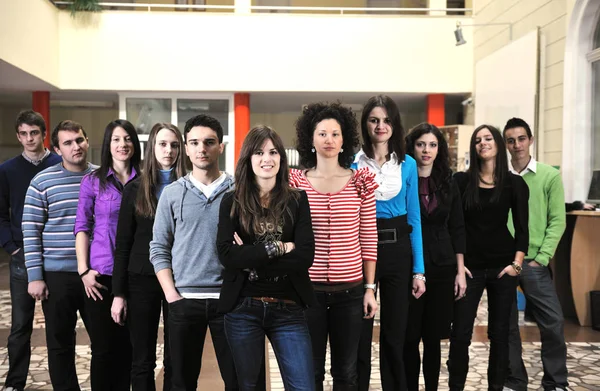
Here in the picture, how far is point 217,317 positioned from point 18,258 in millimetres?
1775

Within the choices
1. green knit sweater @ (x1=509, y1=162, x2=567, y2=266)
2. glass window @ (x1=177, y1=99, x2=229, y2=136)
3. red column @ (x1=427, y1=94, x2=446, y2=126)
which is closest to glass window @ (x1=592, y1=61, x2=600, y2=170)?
green knit sweater @ (x1=509, y1=162, x2=567, y2=266)

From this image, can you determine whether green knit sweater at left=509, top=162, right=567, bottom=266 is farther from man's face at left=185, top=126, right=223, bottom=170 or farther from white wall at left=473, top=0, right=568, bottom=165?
white wall at left=473, top=0, right=568, bottom=165

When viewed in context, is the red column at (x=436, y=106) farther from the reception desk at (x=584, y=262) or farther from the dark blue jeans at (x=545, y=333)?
the dark blue jeans at (x=545, y=333)

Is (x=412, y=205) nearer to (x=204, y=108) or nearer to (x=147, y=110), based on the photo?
(x=204, y=108)

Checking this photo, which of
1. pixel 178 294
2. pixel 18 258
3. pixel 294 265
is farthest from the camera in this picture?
pixel 18 258

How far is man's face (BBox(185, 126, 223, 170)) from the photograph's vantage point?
9.05 ft

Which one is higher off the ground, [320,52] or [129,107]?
[320,52]

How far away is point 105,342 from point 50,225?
0.70 meters

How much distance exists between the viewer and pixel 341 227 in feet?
8.94

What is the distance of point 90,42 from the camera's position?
11.2m

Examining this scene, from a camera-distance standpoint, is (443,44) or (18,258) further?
(443,44)

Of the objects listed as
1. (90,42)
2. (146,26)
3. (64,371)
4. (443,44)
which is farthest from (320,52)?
(64,371)

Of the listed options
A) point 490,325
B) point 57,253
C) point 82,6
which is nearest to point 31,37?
point 82,6

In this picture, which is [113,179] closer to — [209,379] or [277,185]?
[277,185]
